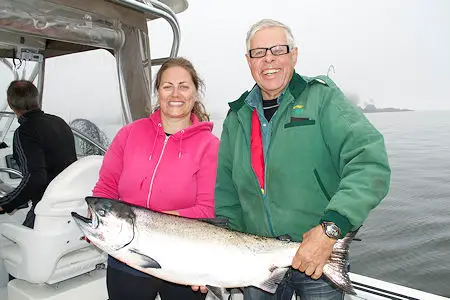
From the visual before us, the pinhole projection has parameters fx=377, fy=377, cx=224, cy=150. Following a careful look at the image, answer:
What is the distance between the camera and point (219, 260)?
174 cm

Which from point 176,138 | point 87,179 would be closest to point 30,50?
point 87,179

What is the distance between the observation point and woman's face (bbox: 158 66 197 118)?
2131 mm

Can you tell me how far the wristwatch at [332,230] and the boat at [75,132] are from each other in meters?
1.50

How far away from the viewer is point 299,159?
5.61 feet

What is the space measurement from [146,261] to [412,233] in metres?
19.9

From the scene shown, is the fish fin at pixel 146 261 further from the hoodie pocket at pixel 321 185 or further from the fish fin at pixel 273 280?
the hoodie pocket at pixel 321 185

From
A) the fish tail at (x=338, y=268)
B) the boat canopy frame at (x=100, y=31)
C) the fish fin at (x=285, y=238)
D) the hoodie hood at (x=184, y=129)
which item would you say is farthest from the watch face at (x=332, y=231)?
the boat canopy frame at (x=100, y=31)

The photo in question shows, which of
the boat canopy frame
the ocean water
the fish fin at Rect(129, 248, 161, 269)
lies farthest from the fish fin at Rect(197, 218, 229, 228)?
the ocean water

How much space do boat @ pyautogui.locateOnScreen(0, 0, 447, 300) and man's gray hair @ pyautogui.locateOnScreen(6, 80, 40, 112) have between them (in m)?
0.52

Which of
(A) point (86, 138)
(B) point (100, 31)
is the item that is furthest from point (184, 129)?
(A) point (86, 138)

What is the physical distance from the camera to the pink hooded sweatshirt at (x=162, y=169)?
2055 mm

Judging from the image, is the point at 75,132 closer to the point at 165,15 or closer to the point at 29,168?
the point at 29,168

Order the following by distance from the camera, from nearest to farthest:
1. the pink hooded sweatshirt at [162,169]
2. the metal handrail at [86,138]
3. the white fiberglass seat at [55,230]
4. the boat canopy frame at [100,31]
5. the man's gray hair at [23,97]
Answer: the pink hooded sweatshirt at [162,169]
the white fiberglass seat at [55,230]
the boat canopy frame at [100,31]
the man's gray hair at [23,97]
the metal handrail at [86,138]

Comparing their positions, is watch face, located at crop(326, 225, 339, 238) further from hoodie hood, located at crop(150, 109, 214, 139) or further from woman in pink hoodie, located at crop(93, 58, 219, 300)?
hoodie hood, located at crop(150, 109, 214, 139)
